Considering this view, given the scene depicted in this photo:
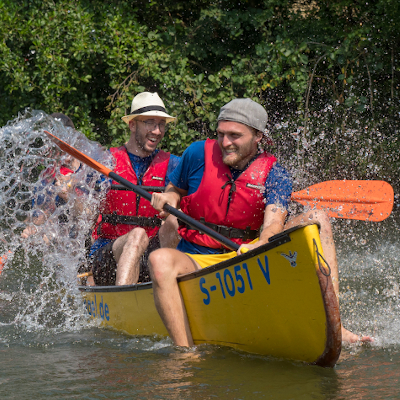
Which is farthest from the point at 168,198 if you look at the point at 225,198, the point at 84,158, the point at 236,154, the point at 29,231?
the point at 29,231

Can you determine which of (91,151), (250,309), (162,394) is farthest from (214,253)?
(91,151)

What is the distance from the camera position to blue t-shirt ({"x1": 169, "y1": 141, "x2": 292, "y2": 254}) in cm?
340

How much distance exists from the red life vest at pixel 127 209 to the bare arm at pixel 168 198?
2.28ft

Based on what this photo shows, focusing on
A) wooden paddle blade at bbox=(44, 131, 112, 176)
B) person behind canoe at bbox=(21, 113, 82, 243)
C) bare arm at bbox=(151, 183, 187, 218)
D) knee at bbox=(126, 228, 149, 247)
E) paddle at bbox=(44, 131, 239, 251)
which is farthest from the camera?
person behind canoe at bbox=(21, 113, 82, 243)

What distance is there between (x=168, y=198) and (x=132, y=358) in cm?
94

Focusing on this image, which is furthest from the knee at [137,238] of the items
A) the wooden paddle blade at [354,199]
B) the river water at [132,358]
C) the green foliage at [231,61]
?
the green foliage at [231,61]

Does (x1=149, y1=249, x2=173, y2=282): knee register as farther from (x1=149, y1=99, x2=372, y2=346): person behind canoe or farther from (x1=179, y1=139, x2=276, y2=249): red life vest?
(x1=179, y1=139, x2=276, y2=249): red life vest

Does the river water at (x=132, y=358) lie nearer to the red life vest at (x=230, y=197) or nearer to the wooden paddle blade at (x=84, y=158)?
the wooden paddle blade at (x=84, y=158)

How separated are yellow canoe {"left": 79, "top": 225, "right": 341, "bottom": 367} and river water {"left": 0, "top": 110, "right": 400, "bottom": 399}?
98 mm

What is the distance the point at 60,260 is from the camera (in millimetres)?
4625

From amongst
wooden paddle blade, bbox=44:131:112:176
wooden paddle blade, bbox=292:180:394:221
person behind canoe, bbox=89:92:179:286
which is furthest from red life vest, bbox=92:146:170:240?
wooden paddle blade, bbox=292:180:394:221

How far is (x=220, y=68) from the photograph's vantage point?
8422mm

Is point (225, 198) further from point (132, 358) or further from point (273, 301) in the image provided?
point (132, 358)

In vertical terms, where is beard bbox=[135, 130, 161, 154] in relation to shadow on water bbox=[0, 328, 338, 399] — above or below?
above
